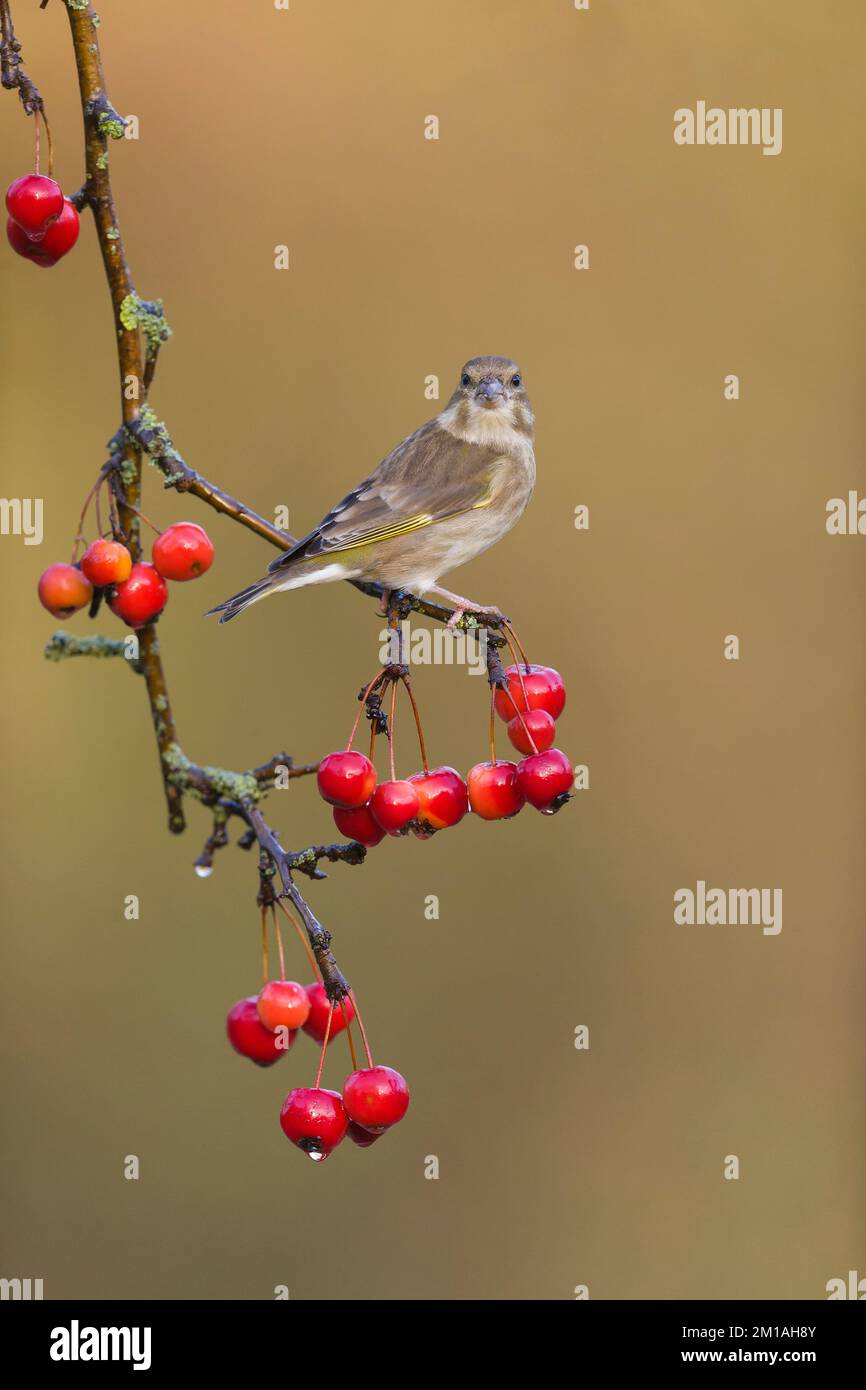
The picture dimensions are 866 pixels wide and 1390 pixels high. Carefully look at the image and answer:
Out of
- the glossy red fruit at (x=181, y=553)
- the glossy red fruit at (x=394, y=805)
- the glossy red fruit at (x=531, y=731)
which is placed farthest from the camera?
the glossy red fruit at (x=531, y=731)

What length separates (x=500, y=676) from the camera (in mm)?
2299

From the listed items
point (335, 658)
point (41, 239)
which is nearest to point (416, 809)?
point (41, 239)

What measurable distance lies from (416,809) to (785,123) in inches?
177

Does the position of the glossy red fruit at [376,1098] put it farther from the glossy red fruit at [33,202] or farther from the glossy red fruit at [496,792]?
the glossy red fruit at [33,202]

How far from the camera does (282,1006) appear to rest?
219 cm

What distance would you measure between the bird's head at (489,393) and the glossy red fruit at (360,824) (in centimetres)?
172

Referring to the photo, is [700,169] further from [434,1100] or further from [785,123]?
[434,1100]

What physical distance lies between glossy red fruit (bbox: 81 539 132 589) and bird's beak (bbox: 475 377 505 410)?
5.36 ft

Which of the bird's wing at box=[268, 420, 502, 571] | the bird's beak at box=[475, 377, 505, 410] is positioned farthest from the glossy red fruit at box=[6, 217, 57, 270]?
the bird's beak at box=[475, 377, 505, 410]

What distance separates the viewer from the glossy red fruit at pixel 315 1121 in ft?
6.53

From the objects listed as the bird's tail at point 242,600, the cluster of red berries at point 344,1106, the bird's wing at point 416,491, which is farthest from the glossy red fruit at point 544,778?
the bird's wing at point 416,491

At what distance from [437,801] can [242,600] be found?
749 mm

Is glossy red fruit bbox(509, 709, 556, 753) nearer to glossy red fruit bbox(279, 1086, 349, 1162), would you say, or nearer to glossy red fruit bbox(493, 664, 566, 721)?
glossy red fruit bbox(493, 664, 566, 721)

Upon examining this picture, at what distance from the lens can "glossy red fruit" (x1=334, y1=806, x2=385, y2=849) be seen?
2.19m
